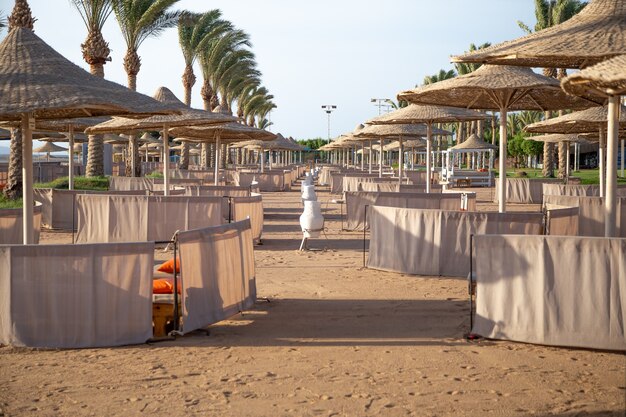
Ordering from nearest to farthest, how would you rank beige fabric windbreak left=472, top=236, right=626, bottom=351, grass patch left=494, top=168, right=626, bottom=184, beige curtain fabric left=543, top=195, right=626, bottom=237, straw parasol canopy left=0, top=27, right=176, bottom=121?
1. beige fabric windbreak left=472, top=236, right=626, bottom=351
2. straw parasol canopy left=0, top=27, right=176, bottom=121
3. beige curtain fabric left=543, top=195, right=626, bottom=237
4. grass patch left=494, top=168, right=626, bottom=184

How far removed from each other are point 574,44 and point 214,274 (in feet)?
15.1

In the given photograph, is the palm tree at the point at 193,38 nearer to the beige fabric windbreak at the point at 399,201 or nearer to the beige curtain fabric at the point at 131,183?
the beige curtain fabric at the point at 131,183

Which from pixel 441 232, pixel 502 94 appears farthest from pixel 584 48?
pixel 502 94

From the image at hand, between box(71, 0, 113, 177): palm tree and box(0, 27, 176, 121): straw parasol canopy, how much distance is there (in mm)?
19594

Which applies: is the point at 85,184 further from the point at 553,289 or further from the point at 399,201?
the point at 553,289

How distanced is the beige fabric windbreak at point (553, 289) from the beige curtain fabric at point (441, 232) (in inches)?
151

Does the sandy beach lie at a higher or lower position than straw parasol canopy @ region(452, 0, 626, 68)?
lower

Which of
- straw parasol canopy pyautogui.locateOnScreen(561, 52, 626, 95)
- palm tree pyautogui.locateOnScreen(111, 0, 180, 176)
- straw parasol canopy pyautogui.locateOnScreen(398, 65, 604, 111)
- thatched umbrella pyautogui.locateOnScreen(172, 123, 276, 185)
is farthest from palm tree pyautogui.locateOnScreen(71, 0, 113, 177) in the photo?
straw parasol canopy pyautogui.locateOnScreen(561, 52, 626, 95)

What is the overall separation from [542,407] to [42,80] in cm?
617

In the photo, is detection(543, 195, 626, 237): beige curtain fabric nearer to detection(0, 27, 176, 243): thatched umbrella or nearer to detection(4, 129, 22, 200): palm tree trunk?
detection(0, 27, 176, 243): thatched umbrella

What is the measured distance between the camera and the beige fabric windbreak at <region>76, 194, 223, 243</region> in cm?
1402

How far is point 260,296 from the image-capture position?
10.1m

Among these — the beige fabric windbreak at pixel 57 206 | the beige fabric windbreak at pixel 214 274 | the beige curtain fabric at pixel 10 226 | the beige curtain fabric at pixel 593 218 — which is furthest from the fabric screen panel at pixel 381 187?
the beige fabric windbreak at pixel 214 274

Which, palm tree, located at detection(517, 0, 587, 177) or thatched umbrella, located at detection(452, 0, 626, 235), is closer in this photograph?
thatched umbrella, located at detection(452, 0, 626, 235)
